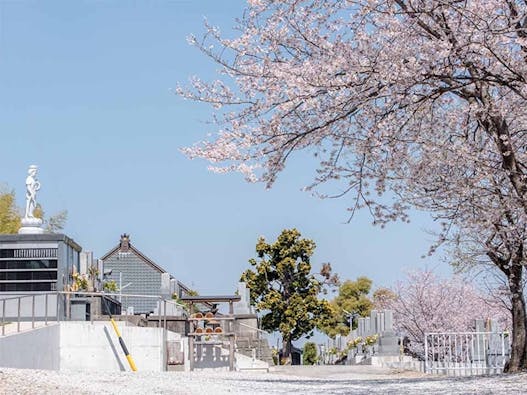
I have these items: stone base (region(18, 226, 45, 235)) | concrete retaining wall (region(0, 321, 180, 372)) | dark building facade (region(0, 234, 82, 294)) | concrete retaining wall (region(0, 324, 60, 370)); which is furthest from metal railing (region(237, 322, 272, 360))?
stone base (region(18, 226, 45, 235))

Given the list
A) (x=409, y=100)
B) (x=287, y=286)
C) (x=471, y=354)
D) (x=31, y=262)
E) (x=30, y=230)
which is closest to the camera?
(x=409, y=100)

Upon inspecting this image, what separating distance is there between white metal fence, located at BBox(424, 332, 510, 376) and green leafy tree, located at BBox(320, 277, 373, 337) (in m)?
30.3

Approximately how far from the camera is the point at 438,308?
30062mm

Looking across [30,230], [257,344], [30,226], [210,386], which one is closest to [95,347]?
[257,344]

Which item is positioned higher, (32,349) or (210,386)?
(32,349)

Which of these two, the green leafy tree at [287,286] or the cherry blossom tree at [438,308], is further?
the green leafy tree at [287,286]

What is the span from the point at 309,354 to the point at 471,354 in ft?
80.9

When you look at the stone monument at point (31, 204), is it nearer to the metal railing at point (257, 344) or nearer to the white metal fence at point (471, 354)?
the metal railing at point (257, 344)

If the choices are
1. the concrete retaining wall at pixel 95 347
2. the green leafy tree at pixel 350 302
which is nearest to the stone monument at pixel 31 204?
the concrete retaining wall at pixel 95 347

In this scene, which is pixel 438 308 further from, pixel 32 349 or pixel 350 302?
pixel 350 302

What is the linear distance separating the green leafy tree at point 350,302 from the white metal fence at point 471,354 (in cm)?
3026

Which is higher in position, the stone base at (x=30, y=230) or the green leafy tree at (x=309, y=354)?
the stone base at (x=30, y=230)

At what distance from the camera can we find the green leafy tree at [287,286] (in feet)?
134

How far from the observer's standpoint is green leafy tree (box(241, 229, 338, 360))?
4084 cm
